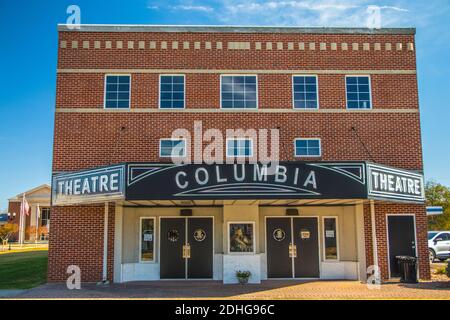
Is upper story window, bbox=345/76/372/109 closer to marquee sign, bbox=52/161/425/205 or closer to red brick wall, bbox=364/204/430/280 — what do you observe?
red brick wall, bbox=364/204/430/280

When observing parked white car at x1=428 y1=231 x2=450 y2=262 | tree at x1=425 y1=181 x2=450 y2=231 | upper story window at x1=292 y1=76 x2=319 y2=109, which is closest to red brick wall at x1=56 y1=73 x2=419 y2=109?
upper story window at x1=292 y1=76 x2=319 y2=109

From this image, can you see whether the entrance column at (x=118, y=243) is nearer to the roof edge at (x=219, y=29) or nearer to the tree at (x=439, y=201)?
the roof edge at (x=219, y=29)

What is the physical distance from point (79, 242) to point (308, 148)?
366 inches

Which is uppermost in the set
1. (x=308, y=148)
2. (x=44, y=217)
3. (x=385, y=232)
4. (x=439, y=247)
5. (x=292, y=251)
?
(x=308, y=148)

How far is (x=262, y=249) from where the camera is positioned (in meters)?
17.7

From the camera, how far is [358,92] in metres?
18.2

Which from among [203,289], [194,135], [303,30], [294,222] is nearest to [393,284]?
[294,222]

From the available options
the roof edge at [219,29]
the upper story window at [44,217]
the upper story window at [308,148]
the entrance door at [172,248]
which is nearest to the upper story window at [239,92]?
the roof edge at [219,29]

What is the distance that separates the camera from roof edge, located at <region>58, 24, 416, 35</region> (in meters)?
17.9

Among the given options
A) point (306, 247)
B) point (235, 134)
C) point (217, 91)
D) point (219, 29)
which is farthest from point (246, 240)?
point (219, 29)

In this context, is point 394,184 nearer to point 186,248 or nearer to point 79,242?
point 186,248

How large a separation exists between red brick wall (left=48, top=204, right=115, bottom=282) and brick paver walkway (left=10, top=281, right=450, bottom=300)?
0.81 m

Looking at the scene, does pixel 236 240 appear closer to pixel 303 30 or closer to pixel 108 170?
pixel 108 170

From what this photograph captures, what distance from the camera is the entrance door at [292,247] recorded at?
17.6 metres
